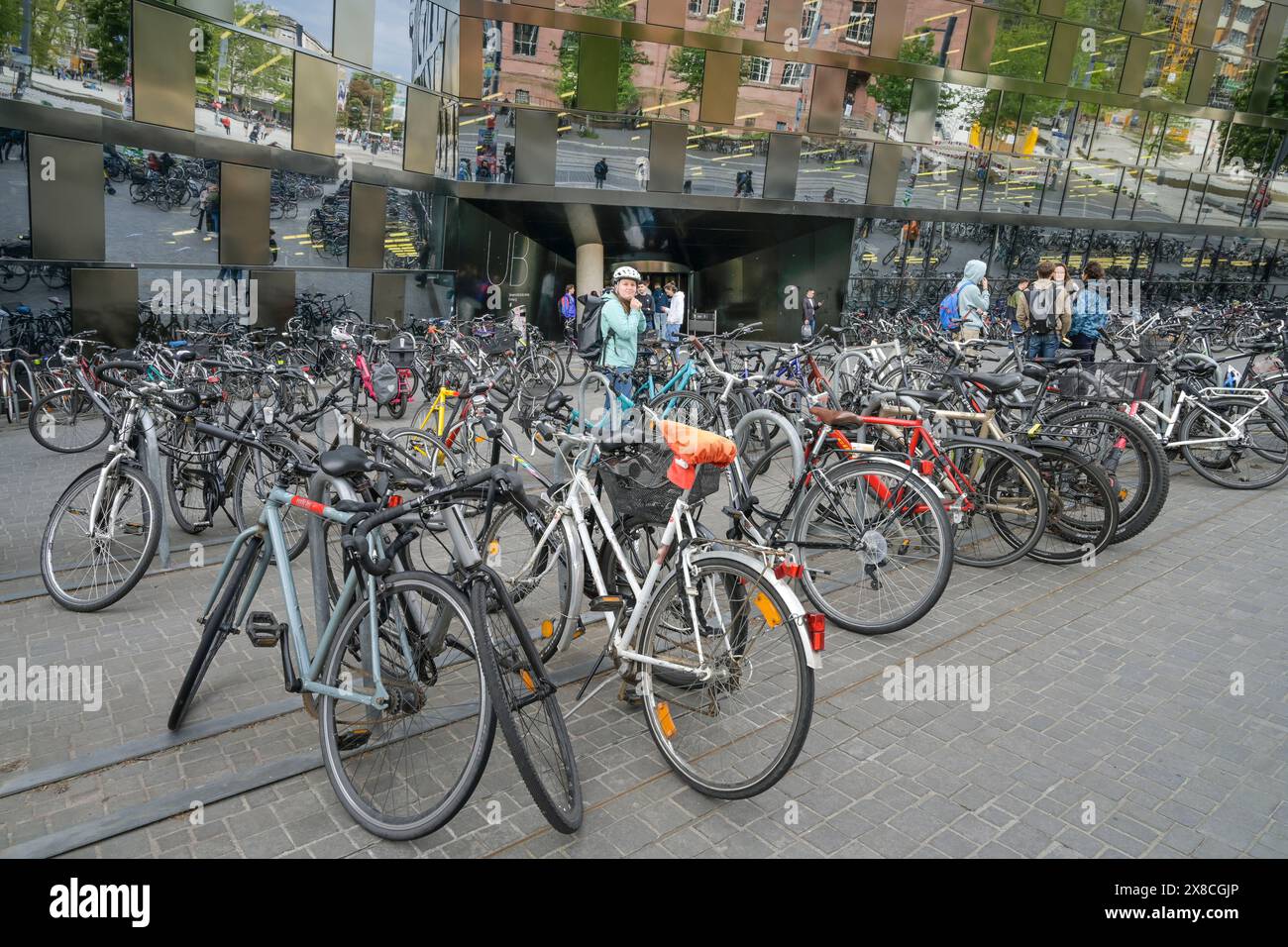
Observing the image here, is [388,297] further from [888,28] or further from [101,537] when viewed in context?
[888,28]

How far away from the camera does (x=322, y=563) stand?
3.45m

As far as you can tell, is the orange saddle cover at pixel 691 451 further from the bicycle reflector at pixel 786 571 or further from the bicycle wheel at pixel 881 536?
the bicycle wheel at pixel 881 536

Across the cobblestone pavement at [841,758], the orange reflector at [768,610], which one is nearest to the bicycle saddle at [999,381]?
the cobblestone pavement at [841,758]

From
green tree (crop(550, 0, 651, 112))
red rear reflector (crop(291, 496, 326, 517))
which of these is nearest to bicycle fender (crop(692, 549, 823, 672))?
red rear reflector (crop(291, 496, 326, 517))

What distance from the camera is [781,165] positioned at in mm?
22516

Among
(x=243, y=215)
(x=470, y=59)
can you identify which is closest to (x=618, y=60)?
(x=470, y=59)

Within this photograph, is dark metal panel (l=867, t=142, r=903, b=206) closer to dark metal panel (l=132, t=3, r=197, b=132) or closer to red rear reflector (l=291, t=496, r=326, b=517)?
dark metal panel (l=132, t=3, r=197, b=132)

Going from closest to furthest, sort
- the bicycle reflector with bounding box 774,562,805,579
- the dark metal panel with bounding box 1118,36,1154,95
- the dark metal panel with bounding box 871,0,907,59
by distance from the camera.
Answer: the bicycle reflector with bounding box 774,562,805,579 → the dark metal panel with bounding box 871,0,907,59 → the dark metal panel with bounding box 1118,36,1154,95

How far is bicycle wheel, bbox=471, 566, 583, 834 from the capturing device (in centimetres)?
282

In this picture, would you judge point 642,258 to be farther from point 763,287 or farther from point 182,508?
point 182,508

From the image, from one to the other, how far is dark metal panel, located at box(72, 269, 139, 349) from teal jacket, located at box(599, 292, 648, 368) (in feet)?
27.4

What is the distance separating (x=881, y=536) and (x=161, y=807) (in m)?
3.70

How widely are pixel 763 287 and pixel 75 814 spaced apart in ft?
79.3

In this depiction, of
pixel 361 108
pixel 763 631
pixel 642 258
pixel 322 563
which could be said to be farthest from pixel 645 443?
pixel 642 258
